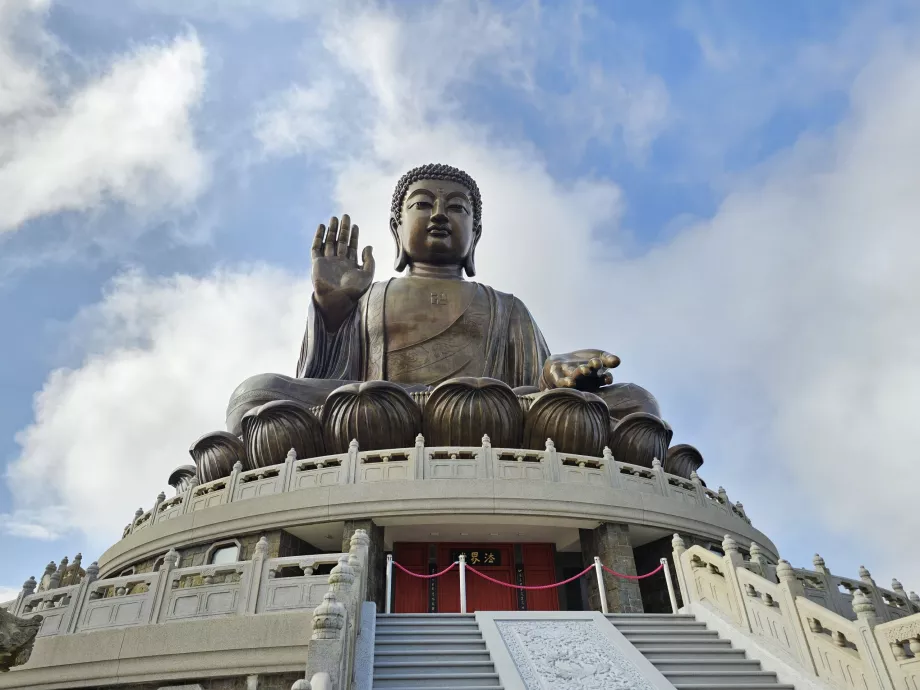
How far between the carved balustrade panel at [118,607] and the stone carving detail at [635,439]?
252 inches

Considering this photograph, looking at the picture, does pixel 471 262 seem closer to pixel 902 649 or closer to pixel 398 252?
pixel 398 252

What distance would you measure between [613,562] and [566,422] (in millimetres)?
2189

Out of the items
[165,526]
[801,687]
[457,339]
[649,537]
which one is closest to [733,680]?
[801,687]

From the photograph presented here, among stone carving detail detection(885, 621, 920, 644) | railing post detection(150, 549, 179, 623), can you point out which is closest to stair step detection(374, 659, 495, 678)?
railing post detection(150, 549, 179, 623)

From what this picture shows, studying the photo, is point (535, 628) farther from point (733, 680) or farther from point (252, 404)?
point (252, 404)

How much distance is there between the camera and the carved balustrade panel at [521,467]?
8.24 meters

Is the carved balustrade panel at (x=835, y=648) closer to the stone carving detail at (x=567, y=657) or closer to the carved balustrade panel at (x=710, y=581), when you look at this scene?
the carved balustrade panel at (x=710, y=581)

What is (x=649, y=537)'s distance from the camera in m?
8.71

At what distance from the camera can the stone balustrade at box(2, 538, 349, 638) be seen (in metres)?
5.28

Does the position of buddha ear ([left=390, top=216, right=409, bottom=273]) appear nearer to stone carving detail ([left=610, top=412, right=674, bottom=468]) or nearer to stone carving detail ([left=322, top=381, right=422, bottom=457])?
stone carving detail ([left=322, top=381, right=422, bottom=457])

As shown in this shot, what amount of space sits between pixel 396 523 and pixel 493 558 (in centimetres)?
162

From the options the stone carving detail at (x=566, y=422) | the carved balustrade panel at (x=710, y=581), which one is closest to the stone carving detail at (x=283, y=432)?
the stone carving detail at (x=566, y=422)

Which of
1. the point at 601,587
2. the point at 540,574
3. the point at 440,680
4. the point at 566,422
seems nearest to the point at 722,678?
the point at 440,680

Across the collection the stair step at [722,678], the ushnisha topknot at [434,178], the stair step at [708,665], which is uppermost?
the ushnisha topknot at [434,178]
